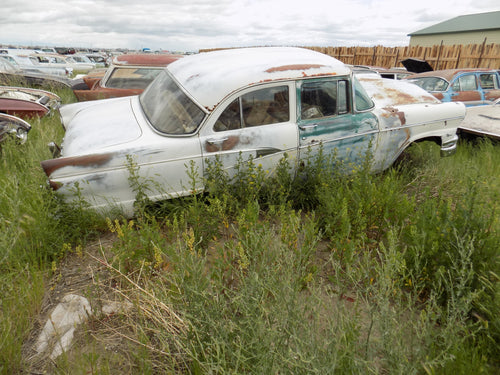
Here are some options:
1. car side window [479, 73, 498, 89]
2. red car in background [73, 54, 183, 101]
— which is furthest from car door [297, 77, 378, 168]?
car side window [479, 73, 498, 89]

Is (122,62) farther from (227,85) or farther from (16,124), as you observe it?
(227,85)

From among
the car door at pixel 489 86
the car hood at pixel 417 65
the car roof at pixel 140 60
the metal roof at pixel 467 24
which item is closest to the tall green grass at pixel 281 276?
the car roof at pixel 140 60

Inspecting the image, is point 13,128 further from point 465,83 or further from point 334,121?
point 465,83

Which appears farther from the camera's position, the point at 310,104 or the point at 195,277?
the point at 310,104

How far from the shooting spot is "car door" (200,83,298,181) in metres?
3.21

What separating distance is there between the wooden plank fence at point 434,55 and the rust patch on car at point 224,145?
15259mm

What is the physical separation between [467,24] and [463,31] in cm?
160

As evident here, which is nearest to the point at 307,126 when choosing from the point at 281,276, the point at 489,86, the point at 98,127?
the point at 281,276

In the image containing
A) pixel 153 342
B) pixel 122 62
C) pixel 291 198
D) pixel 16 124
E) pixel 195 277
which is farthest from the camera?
pixel 122 62

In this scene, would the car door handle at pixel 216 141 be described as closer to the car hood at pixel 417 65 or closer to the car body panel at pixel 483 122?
the car body panel at pixel 483 122

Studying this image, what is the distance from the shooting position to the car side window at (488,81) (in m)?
7.60

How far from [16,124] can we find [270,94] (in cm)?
403

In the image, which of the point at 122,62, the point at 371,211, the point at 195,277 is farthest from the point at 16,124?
the point at 371,211

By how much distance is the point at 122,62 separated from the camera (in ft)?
22.4
